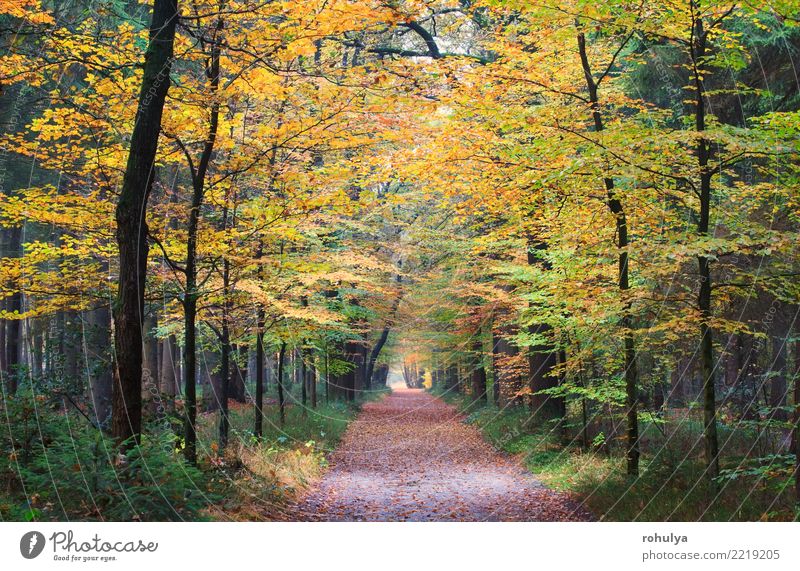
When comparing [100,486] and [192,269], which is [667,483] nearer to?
[100,486]

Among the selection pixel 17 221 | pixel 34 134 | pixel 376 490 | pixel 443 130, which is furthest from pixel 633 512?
pixel 34 134

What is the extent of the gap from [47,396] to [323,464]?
557 centimetres

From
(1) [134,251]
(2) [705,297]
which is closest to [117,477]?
(1) [134,251]

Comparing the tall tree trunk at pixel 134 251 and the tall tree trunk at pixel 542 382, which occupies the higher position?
the tall tree trunk at pixel 134 251

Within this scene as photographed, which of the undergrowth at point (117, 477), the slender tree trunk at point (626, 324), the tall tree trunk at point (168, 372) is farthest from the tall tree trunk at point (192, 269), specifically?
the tall tree trunk at point (168, 372)

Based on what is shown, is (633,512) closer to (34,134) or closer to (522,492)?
(522,492)

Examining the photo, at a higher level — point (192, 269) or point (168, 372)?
point (192, 269)

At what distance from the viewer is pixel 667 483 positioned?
748 cm

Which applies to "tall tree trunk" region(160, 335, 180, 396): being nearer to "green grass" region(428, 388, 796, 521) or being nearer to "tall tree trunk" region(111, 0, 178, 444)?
"green grass" region(428, 388, 796, 521)

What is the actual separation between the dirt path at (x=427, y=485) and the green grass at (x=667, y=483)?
40cm

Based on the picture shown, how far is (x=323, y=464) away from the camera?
12.4 metres

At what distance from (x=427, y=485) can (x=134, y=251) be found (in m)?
6.98

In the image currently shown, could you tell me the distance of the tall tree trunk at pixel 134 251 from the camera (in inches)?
237

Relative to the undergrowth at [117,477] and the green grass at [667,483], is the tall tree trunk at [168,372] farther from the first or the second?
the green grass at [667,483]
